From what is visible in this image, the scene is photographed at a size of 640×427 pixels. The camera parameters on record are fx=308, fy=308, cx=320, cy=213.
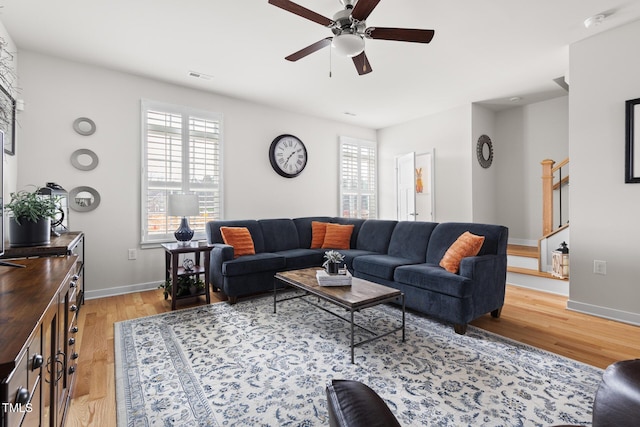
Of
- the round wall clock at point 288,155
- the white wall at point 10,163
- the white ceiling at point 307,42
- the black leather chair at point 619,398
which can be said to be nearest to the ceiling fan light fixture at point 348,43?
the white ceiling at point 307,42

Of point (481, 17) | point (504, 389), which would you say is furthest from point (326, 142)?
point (504, 389)

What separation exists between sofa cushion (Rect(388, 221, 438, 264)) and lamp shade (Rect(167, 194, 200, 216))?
2.49 m

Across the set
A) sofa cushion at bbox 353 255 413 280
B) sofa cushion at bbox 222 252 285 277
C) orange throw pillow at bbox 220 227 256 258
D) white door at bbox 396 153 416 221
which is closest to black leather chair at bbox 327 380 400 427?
sofa cushion at bbox 353 255 413 280

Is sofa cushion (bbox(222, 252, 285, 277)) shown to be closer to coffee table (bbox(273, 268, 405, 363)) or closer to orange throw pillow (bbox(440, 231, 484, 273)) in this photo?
coffee table (bbox(273, 268, 405, 363))

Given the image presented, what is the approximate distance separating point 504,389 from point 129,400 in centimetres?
222

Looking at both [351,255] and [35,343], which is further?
[351,255]

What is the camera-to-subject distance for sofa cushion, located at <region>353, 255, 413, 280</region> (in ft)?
10.8

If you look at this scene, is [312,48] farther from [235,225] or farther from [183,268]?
[183,268]

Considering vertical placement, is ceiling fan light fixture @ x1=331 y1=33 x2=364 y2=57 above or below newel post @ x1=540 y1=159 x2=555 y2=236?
above

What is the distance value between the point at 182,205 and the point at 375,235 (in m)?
2.50

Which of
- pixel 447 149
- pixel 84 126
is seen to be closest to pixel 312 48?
pixel 84 126

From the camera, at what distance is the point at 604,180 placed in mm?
3039

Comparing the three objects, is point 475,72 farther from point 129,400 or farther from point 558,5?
point 129,400

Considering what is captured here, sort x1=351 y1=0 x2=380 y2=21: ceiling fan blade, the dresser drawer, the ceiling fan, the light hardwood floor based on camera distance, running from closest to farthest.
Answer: the dresser drawer < the light hardwood floor < x1=351 y1=0 x2=380 y2=21: ceiling fan blade < the ceiling fan
